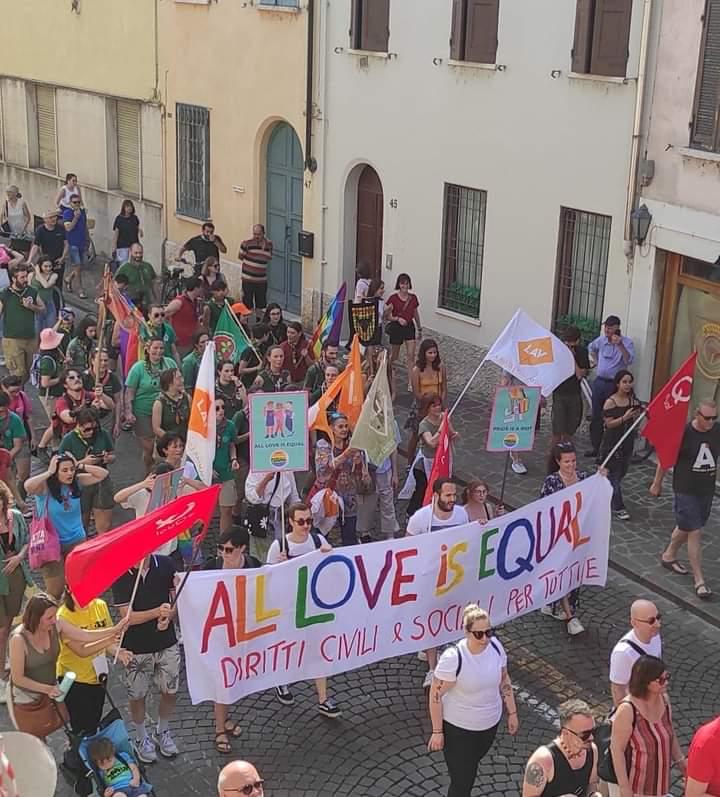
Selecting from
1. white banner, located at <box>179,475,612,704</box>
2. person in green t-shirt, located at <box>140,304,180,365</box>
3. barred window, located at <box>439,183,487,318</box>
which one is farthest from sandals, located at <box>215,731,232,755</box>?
barred window, located at <box>439,183,487,318</box>

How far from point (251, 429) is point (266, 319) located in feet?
16.3

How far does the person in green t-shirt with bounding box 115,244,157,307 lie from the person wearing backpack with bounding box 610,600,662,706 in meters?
10.9

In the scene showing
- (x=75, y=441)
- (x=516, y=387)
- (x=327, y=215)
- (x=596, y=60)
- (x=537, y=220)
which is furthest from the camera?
(x=327, y=215)

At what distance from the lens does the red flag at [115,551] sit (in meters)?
6.88

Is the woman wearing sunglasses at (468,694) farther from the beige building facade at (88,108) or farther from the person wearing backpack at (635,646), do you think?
the beige building facade at (88,108)

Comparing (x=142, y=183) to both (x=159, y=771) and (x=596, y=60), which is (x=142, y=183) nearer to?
(x=596, y=60)

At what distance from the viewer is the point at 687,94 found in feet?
43.1

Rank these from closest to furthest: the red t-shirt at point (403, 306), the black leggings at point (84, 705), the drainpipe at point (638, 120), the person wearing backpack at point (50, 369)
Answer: the black leggings at point (84, 705) < the person wearing backpack at point (50, 369) < the drainpipe at point (638, 120) < the red t-shirt at point (403, 306)

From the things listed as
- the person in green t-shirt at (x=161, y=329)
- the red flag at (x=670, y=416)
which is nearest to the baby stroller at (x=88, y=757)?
the red flag at (x=670, y=416)

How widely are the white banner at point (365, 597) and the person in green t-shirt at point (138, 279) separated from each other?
9.01m

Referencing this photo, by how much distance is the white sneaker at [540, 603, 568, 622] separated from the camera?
9899 mm

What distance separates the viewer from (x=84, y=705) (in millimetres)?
7359

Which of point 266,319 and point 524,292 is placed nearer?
point 266,319

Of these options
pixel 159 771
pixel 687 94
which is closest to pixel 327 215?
pixel 687 94
